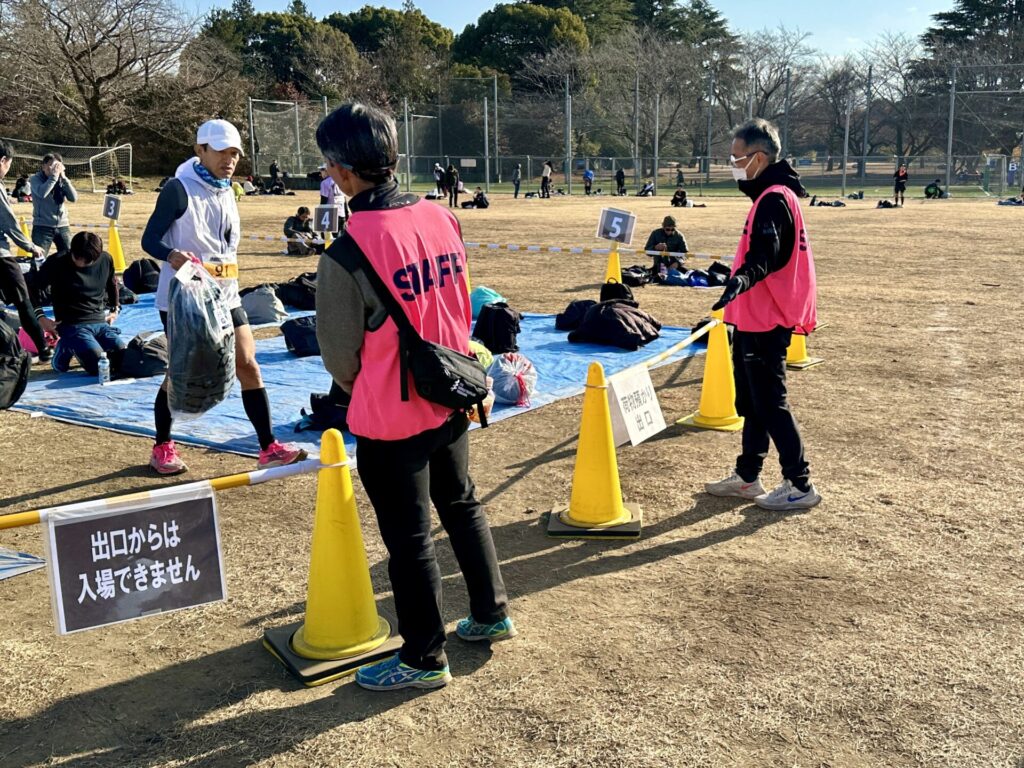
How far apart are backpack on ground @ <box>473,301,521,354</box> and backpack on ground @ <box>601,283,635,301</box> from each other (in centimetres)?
227

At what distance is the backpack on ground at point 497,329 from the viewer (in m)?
8.17

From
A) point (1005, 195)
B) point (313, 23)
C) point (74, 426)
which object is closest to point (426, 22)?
point (313, 23)

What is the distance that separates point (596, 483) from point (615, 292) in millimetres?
5897

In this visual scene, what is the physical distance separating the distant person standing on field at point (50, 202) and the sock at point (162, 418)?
6.47 metres

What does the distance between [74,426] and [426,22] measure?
208 ft

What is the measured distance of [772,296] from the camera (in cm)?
471

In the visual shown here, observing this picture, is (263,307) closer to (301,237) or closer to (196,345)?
(196,345)

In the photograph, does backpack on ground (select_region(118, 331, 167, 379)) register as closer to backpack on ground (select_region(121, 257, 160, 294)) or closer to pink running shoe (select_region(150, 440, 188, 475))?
pink running shoe (select_region(150, 440, 188, 475))

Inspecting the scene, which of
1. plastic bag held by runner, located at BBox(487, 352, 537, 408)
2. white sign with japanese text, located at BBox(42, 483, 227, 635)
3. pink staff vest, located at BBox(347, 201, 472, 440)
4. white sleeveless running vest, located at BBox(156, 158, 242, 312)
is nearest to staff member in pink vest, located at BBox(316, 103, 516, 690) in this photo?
pink staff vest, located at BBox(347, 201, 472, 440)

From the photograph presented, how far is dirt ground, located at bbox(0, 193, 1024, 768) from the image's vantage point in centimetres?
296

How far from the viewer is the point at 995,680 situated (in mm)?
3270

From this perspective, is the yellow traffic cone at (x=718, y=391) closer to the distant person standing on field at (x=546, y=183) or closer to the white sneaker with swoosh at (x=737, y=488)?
the white sneaker with swoosh at (x=737, y=488)

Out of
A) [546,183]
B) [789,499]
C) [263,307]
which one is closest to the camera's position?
[789,499]

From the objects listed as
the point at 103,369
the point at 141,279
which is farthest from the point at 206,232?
the point at 141,279
